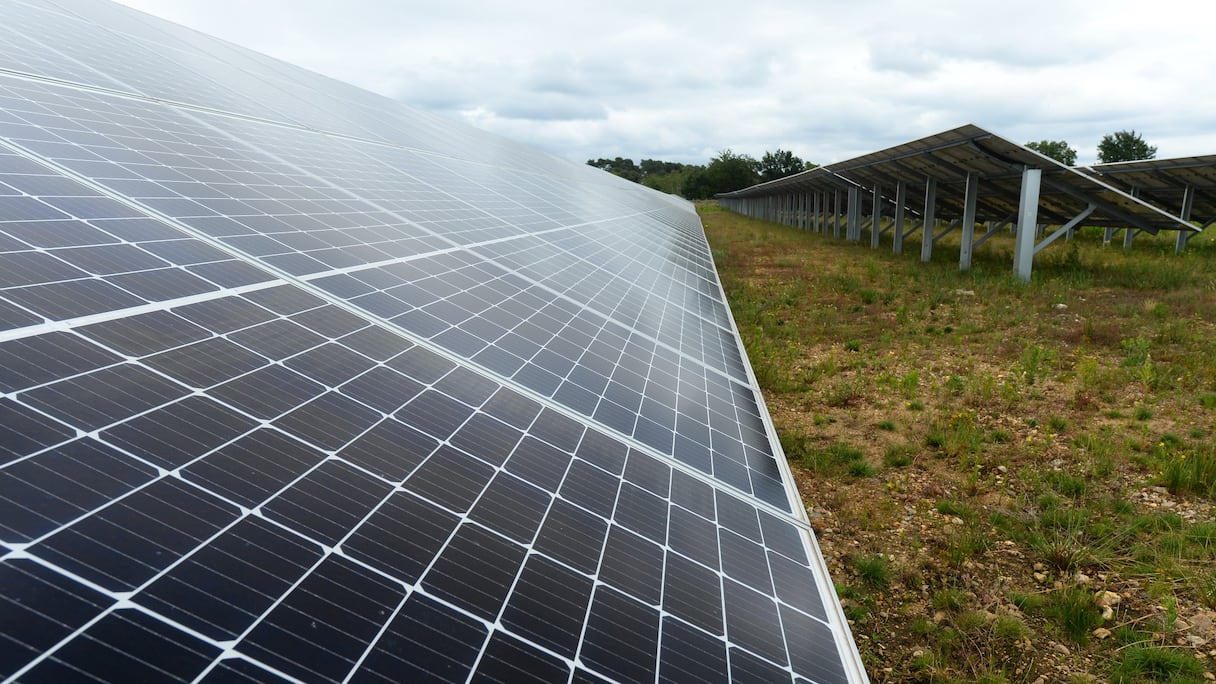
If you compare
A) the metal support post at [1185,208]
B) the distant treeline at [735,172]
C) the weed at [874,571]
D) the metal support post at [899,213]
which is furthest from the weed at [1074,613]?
the distant treeline at [735,172]

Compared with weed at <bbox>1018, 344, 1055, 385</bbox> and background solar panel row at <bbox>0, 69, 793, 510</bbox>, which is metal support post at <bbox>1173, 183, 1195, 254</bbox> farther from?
background solar panel row at <bbox>0, 69, 793, 510</bbox>

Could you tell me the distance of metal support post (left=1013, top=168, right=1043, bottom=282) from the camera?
2425 cm

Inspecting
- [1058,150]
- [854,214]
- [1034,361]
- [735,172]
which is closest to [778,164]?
[735,172]

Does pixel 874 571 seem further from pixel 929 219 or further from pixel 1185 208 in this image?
pixel 1185 208

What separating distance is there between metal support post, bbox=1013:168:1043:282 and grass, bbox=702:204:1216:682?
2.40 metres

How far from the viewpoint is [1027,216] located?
24.2 meters

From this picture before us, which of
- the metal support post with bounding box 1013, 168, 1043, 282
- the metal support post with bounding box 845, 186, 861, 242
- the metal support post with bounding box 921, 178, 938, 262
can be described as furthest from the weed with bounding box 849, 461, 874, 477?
the metal support post with bounding box 845, 186, 861, 242

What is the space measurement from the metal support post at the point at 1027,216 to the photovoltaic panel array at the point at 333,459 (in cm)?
1905

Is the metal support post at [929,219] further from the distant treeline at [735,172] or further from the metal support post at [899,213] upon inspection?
the distant treeline at [735,172]

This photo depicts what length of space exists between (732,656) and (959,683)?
11.9 ft

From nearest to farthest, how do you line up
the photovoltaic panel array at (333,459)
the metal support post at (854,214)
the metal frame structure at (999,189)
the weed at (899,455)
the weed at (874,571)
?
the photovoltaic panel array at (333,459) < the weed at (874,571) < the weed at (899,455) < the metal frame structure at (999,189) < the metal support post at (854,214)

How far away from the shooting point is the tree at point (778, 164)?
174 metres

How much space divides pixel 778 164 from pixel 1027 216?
160 m

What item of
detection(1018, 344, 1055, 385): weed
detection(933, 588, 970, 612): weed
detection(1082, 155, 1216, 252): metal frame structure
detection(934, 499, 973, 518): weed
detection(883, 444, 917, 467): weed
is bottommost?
detection(933, 588, 970, 612): weed
